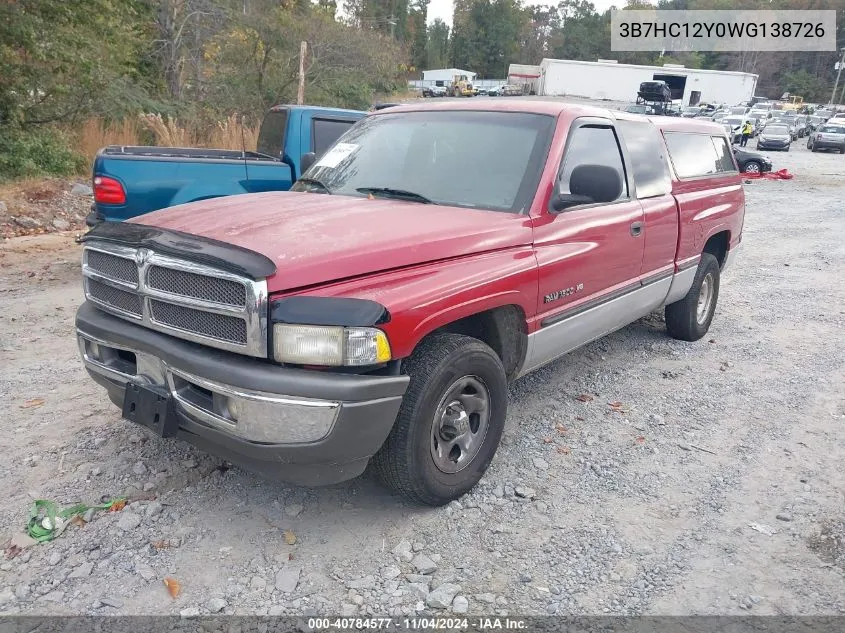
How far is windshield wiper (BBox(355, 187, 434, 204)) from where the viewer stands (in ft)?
12.4

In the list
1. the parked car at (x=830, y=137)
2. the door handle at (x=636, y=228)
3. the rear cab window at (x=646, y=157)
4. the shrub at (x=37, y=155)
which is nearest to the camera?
the door handle at (x=636, y=228)

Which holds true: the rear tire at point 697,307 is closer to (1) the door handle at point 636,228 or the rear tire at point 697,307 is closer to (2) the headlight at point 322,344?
(1) the door handle at point 636,228

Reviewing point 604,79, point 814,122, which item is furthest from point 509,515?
point 814,122

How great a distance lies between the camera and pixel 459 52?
334 ft

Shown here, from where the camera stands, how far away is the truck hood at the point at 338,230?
9.05 ft

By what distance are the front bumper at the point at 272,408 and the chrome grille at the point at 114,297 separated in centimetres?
16

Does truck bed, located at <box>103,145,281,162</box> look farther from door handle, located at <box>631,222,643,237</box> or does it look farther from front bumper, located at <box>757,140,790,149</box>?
front bumper, located at <box>757,140,790,149</box>

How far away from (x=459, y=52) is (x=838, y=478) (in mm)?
106556

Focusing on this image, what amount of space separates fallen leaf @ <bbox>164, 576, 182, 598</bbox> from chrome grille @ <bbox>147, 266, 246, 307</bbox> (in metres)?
1.15

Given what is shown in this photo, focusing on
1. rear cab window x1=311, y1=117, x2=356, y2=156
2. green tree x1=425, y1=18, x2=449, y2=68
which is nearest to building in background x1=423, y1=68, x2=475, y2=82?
green tree x1=425, y1=18, x2=449, y2=68

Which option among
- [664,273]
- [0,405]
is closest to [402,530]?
[0,405]

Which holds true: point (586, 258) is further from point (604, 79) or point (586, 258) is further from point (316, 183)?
point (604, 79)

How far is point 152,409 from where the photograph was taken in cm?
289

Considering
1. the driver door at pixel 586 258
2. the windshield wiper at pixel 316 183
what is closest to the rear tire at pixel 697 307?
the driver door at pixel 586 258
